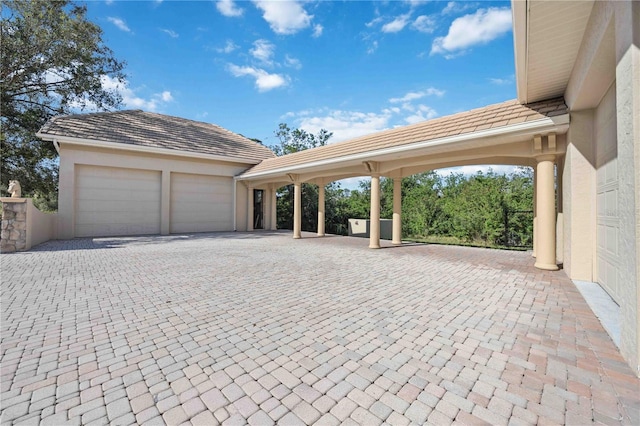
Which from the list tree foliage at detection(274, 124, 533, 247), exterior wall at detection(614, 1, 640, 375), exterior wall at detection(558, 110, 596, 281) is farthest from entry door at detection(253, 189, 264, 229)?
exterior wall at detection(614, 1, 640, 375)

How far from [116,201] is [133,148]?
276 centimetres

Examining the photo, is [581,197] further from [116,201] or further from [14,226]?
[116,201]

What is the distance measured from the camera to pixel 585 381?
237cm

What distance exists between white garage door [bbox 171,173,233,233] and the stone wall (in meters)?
6.73

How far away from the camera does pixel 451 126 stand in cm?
805

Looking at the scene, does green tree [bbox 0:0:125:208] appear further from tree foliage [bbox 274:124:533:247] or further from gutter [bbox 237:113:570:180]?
gutter [bbox 237:113:570:180]

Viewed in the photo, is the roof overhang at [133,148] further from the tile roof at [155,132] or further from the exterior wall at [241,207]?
the exterior wall at [241,207]

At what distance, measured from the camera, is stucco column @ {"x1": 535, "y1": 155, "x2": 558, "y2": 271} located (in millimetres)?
6434

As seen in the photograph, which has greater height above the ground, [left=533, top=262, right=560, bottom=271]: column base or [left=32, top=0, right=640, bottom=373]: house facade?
[left=32, top=0, right=640, bottom=373]: house facade

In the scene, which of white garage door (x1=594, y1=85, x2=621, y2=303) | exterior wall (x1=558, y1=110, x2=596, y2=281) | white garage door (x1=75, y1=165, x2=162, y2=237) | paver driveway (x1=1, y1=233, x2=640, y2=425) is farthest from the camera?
white garage door (x1=75, y1=165, x2=162, y2=237)

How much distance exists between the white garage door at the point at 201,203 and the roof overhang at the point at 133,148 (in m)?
1.19

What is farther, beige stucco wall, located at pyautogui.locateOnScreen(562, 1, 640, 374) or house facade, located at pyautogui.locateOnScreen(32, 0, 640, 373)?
house facade, located at pyautogui.locateOnScreen(32, 0, 640, 373)

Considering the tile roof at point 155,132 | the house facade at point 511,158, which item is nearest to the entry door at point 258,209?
the house facade at point 511,158

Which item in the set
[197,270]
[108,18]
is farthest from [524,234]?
[108,18]
